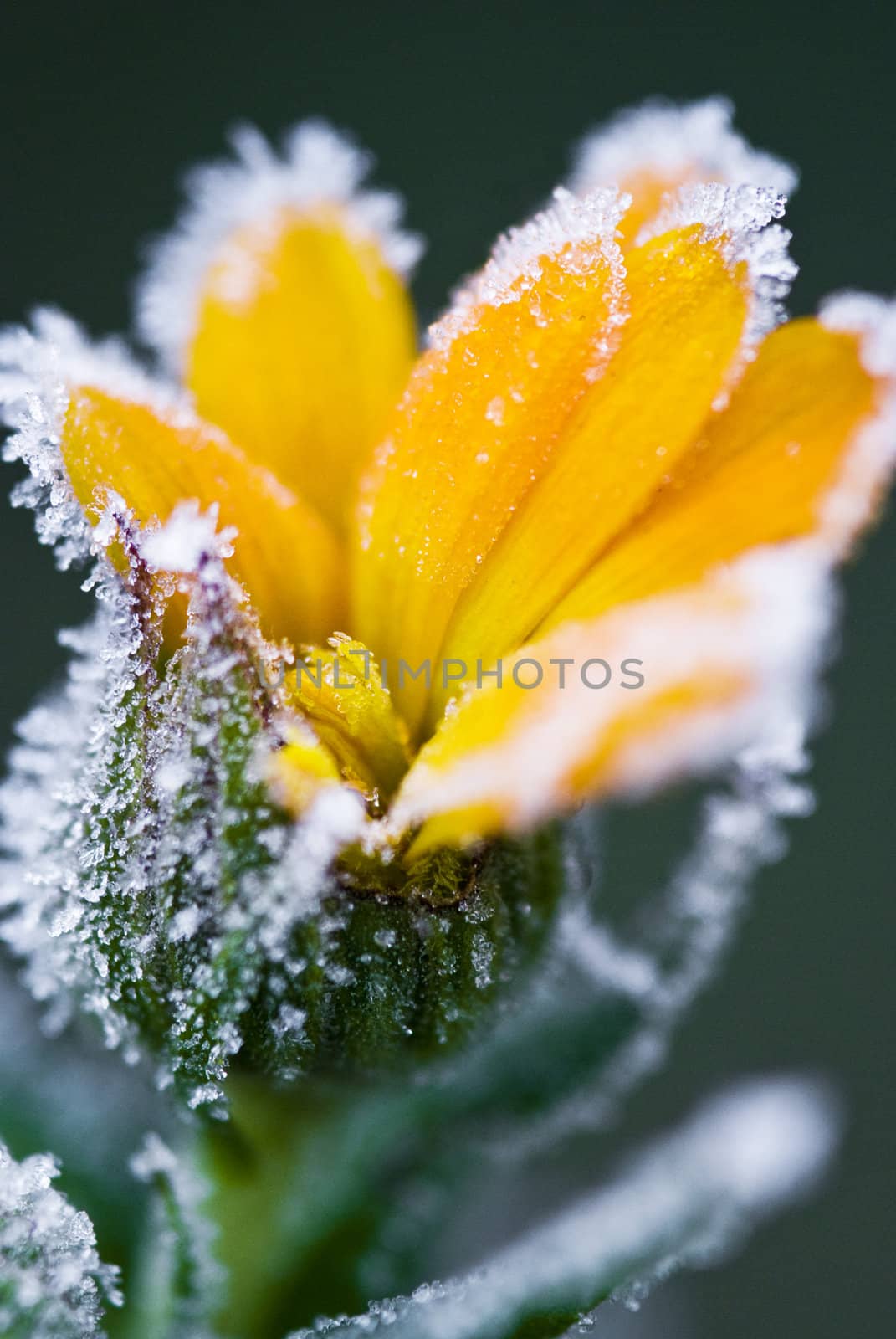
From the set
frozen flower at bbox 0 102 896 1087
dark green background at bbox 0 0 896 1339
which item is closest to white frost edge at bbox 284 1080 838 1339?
frozen flower at bbox 0 102 896 1087

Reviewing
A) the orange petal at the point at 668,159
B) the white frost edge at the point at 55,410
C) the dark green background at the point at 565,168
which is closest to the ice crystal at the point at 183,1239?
the white frost edge at the point at 55,410

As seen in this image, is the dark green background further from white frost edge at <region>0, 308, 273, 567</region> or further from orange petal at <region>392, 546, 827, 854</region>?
orange petal at <region>392, 546, 827, 854</region>

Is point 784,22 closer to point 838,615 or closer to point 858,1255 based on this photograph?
point 858,1255

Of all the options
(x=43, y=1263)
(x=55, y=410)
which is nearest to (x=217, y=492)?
(x=55, y=410)

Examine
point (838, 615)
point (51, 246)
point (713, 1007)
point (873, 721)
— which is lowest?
point (838, 615)

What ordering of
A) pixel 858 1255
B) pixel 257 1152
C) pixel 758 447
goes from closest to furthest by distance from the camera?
pixel 758 447 < pixel 257 1152 < pixel 858 1255

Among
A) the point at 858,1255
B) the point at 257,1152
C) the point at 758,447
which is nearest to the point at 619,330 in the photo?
the point at 758,447
